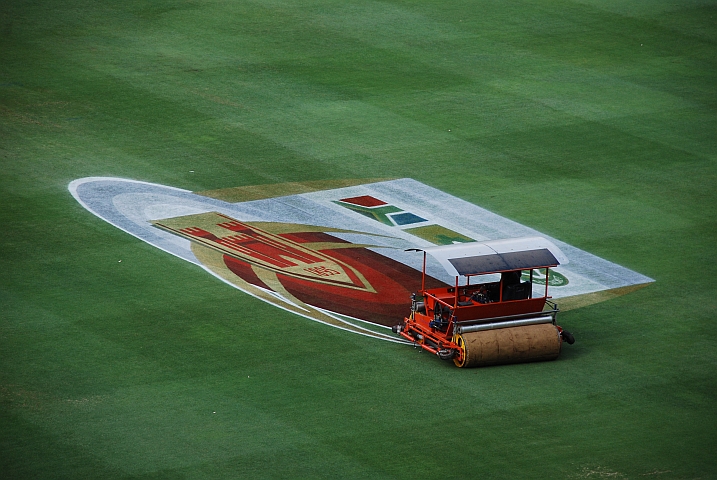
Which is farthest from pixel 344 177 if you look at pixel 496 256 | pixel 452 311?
pixel 452 311

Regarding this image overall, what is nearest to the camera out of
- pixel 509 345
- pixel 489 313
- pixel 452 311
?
pixel 509 345

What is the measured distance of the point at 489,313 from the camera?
2883cm

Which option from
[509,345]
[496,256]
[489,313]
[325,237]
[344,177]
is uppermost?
[496,256]

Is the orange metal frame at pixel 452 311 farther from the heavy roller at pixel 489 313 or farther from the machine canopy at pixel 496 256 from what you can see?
the machine canopy at pixel 496 256

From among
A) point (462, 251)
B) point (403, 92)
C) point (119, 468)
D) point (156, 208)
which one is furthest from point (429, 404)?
point (403, 92)

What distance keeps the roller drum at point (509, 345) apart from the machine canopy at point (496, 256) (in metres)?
1.42

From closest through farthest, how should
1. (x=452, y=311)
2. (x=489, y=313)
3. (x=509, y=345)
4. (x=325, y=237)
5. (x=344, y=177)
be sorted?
(x=509, y=345) < (x=452, y=311) < (x=489, y=313) < (x=325, y=237) < (x=344, y=177)

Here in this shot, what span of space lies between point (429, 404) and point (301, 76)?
2530cm

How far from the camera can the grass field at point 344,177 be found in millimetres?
24969

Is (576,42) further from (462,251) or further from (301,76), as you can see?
(462,251)

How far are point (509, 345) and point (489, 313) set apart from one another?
3.42ft

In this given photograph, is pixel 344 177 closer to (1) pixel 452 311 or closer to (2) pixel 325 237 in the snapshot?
(2) pixel 325 237

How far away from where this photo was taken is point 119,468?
925 inches

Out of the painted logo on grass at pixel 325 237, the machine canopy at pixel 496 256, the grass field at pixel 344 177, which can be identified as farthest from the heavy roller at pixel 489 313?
the painted logo on grass at pixel 325 237
